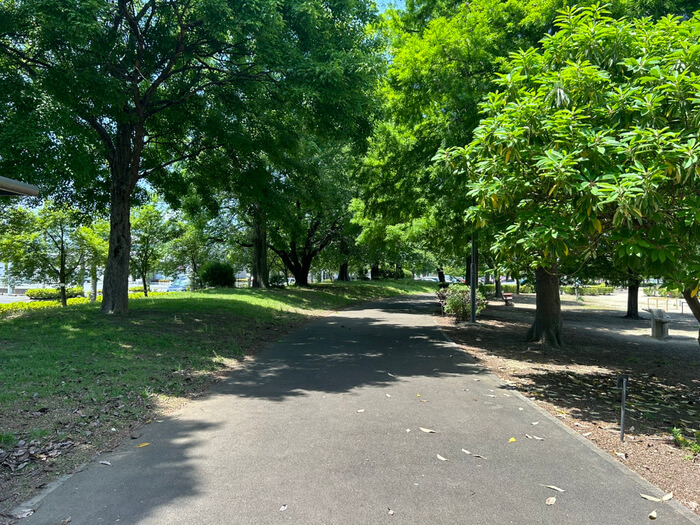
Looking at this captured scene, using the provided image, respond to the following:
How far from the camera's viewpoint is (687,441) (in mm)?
4684

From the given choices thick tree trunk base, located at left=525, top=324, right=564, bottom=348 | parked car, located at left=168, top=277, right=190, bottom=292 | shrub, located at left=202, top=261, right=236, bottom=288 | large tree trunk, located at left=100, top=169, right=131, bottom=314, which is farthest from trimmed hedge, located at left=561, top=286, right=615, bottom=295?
large tree trunk, located at left=100, top=169, right=131, bottom=314

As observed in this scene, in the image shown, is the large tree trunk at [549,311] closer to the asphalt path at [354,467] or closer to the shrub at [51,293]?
the asphalt path at [354,467]

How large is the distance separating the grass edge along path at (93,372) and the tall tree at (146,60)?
2.06 meters

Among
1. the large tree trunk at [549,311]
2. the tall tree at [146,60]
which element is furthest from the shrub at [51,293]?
the large tree trunk at [549,311]

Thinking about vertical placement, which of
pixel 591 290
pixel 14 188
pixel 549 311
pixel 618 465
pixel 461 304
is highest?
pixel 14 188

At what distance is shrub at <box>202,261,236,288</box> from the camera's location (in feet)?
77.2

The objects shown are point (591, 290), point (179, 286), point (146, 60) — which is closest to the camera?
point (146, 60)

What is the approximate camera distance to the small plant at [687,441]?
4480mm

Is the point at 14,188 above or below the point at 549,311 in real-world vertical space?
above

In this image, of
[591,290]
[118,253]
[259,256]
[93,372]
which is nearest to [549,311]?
[93,372]

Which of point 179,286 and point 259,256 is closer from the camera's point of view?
point 259,256

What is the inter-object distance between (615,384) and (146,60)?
38.7ft

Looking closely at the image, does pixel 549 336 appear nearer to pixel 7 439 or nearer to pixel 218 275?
pixel 7 439

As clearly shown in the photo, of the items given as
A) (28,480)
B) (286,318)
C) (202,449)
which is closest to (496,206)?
(202,449)
